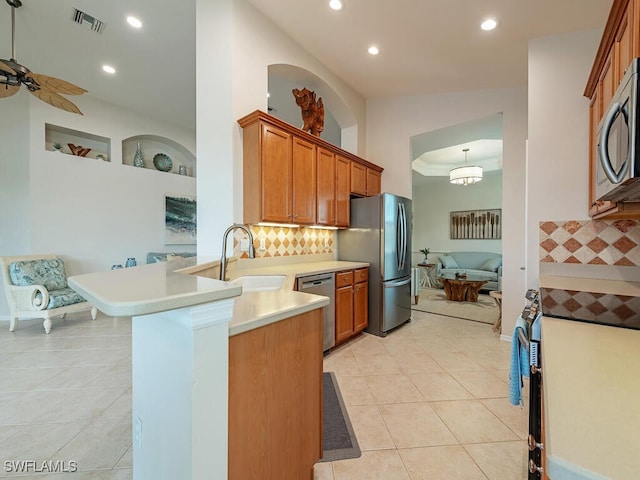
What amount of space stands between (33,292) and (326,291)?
3839 mm

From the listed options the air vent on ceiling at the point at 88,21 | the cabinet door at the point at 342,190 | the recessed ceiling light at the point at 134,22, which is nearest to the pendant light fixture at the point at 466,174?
the cabinet door at the point at 342,190

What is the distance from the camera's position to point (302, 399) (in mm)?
1197

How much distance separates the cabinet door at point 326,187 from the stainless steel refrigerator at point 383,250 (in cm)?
47

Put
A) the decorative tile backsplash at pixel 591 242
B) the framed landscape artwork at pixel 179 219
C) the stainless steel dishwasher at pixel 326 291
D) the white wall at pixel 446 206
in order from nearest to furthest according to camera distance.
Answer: the decorative tile backsplash at pixel 591 242 < the stainless steel dishwasher at pixel 326 291 < the framed landscape artwork at pixel 179 219 < the white wall at pixel 446 206

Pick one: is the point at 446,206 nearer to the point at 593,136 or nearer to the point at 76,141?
the point at 593,136

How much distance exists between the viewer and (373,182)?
425 centimetres

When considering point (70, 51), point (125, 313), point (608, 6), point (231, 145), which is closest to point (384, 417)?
point (125, 313)

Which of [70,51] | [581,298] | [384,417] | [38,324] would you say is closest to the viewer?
[581,298]

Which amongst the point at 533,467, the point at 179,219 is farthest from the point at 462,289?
the point at 179,219

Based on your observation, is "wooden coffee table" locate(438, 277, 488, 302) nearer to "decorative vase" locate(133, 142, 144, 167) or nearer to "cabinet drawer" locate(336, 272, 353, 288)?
"cabinet drawer" locate(336, 272, 353, 288)

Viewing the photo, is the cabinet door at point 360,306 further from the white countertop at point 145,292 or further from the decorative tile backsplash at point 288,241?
the white countertop at point 145,292

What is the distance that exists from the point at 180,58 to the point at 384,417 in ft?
15.4

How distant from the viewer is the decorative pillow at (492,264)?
6.48 meters

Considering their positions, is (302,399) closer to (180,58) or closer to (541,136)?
(541,136)
